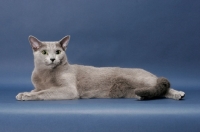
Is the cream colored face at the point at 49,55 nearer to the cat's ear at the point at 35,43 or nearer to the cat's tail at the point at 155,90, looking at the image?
the cat's ear at the point at 35,43

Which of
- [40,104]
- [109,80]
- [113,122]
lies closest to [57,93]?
[40,104]

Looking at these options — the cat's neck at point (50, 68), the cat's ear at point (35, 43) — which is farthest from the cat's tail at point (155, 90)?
the cat's ear at point (35, 43)

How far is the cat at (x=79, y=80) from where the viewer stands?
2330 millimetres

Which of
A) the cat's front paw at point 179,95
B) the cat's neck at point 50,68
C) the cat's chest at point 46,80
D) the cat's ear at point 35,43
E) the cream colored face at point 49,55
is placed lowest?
the cat's front paw at point 179,95

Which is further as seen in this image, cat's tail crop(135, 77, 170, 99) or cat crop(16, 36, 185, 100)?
cat crop(16, 36, 185, 100)

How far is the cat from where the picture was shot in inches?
91.7

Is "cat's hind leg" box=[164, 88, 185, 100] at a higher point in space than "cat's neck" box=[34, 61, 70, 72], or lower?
lower

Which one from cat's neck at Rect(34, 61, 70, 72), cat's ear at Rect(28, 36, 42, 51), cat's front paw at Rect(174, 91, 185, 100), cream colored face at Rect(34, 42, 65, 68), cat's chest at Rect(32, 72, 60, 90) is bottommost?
cat's front paw at Rect(174, 91, 185, 100)

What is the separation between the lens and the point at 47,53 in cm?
236

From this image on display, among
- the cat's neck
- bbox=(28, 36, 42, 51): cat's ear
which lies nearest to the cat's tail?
the cat's neck

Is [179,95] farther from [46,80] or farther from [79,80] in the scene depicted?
[46,80]

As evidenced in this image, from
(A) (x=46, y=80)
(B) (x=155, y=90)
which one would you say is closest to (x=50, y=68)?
(A) (x=46, y=80)

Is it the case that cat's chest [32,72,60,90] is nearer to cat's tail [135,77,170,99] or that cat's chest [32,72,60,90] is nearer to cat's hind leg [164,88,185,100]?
cat's tail [135,77,170,99]

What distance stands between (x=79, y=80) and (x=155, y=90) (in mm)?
502
